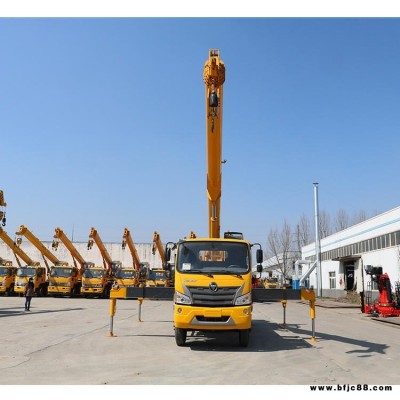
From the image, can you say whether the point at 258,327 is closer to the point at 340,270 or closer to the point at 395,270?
A: the point at 395,270

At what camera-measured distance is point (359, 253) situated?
39.7 meters

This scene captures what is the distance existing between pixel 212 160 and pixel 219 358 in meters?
5.93

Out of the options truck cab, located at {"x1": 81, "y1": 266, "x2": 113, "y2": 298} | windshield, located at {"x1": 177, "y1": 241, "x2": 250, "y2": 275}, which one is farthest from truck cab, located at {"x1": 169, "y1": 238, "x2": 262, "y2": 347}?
truck cab, located at {"x1": 81, "y1": 266, "x2": 113, "y2": 298}

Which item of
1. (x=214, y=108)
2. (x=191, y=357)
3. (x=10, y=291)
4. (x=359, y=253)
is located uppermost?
(x=214, y=108)

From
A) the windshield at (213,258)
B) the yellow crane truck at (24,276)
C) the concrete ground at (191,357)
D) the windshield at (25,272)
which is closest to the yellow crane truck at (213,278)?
the windshield at (213,258)

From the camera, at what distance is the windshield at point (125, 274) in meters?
38.4

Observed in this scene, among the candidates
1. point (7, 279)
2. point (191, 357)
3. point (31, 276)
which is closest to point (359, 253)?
point (31, 276)

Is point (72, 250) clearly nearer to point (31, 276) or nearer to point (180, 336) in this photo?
point (31, 276)

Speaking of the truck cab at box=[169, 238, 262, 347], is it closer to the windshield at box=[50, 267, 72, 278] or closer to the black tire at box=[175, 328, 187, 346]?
the black tire at box=[175, 328, 187, 346]

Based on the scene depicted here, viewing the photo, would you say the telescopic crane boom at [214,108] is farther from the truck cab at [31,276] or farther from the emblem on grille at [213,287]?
the truck cab at [31,276]

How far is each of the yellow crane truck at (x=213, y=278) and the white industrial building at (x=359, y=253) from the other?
16.4 meters

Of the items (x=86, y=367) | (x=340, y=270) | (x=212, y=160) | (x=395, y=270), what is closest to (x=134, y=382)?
(x=86, y=367)

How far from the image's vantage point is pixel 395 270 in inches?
1228

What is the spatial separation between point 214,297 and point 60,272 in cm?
2957
